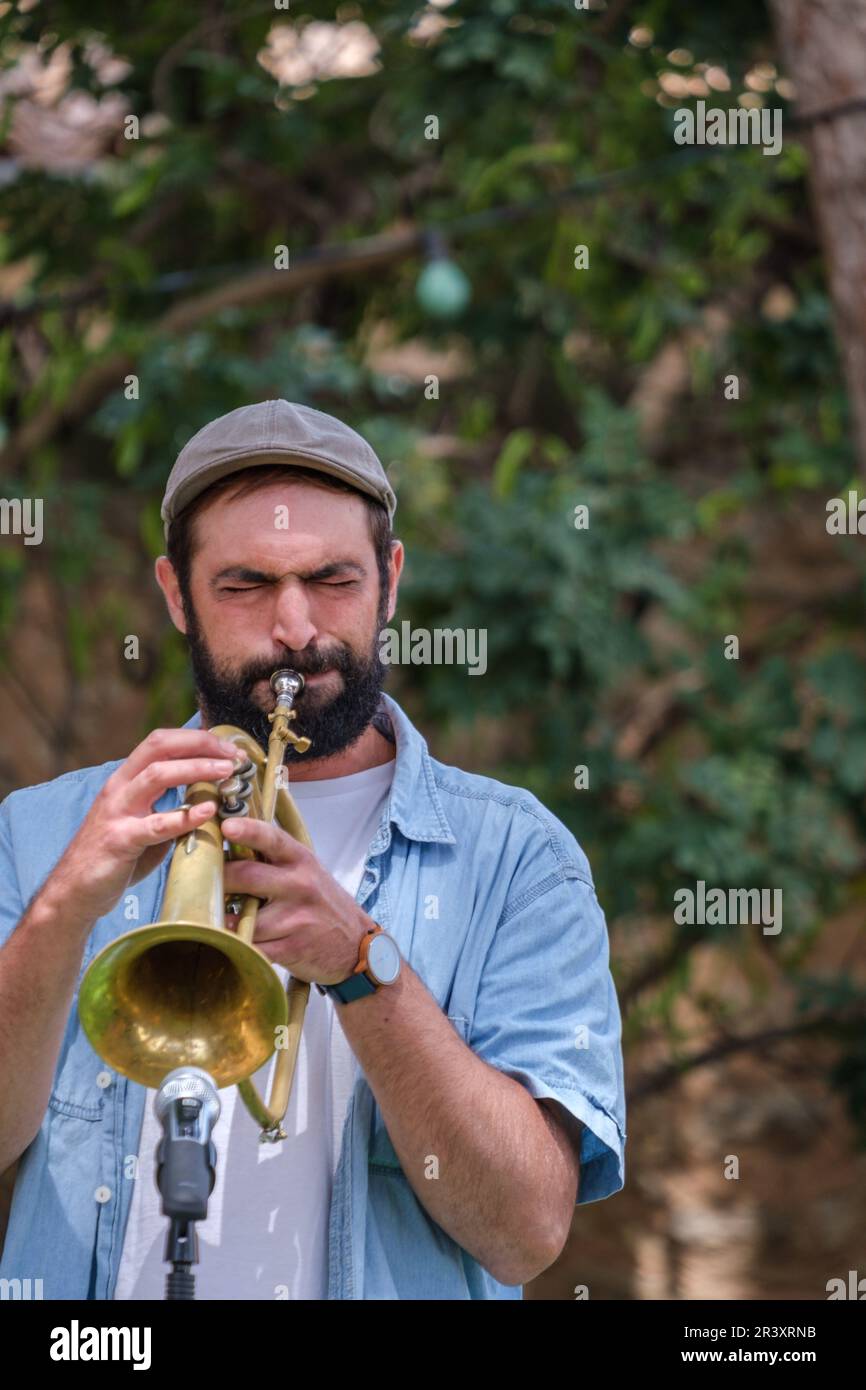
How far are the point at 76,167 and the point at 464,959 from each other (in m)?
4.87

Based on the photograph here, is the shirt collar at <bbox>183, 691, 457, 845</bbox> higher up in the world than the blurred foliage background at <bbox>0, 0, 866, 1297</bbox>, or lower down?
lower down

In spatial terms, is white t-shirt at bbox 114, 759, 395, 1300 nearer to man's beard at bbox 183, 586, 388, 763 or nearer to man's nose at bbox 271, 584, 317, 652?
man's beard at bbox 183, 586, 388, 763

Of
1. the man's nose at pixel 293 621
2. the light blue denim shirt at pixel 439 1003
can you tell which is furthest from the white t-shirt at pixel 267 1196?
the man's nose at pixel 293 621

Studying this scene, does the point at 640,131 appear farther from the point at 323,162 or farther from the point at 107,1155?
the point at 107,1155

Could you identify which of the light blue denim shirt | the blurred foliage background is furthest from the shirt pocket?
the blurred foliage background

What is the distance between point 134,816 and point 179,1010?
0.25 metres

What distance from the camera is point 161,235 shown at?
6.96 metres

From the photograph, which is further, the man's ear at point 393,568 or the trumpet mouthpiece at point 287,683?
the man's ear at point 393,568

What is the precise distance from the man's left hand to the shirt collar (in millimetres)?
321

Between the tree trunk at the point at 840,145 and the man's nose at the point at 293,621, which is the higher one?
the tree trunk at the point at 840,145

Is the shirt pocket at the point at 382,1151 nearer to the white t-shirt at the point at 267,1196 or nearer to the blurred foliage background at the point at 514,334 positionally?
the white t-shirt at the point at 267,1196

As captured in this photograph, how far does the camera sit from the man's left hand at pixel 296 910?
6.93 feet

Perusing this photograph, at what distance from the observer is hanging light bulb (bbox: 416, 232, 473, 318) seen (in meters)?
5.79

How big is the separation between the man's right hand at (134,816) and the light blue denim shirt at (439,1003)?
0.92ft
